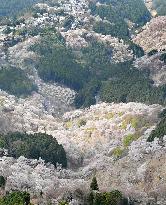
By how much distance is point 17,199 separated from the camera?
9050 cm

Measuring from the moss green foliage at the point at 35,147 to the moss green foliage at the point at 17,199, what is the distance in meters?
44.6

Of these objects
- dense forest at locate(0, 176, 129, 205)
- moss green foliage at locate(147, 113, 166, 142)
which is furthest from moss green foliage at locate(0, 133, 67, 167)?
dense forest at locate(0, 176, 129, 205)

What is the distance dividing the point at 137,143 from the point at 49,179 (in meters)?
31.5

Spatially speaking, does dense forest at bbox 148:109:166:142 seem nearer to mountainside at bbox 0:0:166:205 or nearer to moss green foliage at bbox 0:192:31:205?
mountainside at bbox 0:0:166:205

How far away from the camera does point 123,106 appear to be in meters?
173

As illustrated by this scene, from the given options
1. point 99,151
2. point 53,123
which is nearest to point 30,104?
point 53,123

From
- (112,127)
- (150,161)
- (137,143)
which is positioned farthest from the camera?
(112,127)

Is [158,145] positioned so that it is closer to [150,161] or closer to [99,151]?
[150,161]

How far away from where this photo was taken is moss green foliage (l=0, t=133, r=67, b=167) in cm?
13925

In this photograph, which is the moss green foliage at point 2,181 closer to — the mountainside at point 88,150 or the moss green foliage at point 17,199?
the mountainside at point 88,150

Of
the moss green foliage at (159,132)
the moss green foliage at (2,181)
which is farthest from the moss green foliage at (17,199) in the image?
the moss green foliage at (159,132)

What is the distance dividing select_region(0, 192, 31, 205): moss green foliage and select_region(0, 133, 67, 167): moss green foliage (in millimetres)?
44623

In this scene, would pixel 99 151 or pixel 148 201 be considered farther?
pixel 99 151

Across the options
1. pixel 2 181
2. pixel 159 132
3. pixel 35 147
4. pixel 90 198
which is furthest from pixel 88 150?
pixel 90 198
